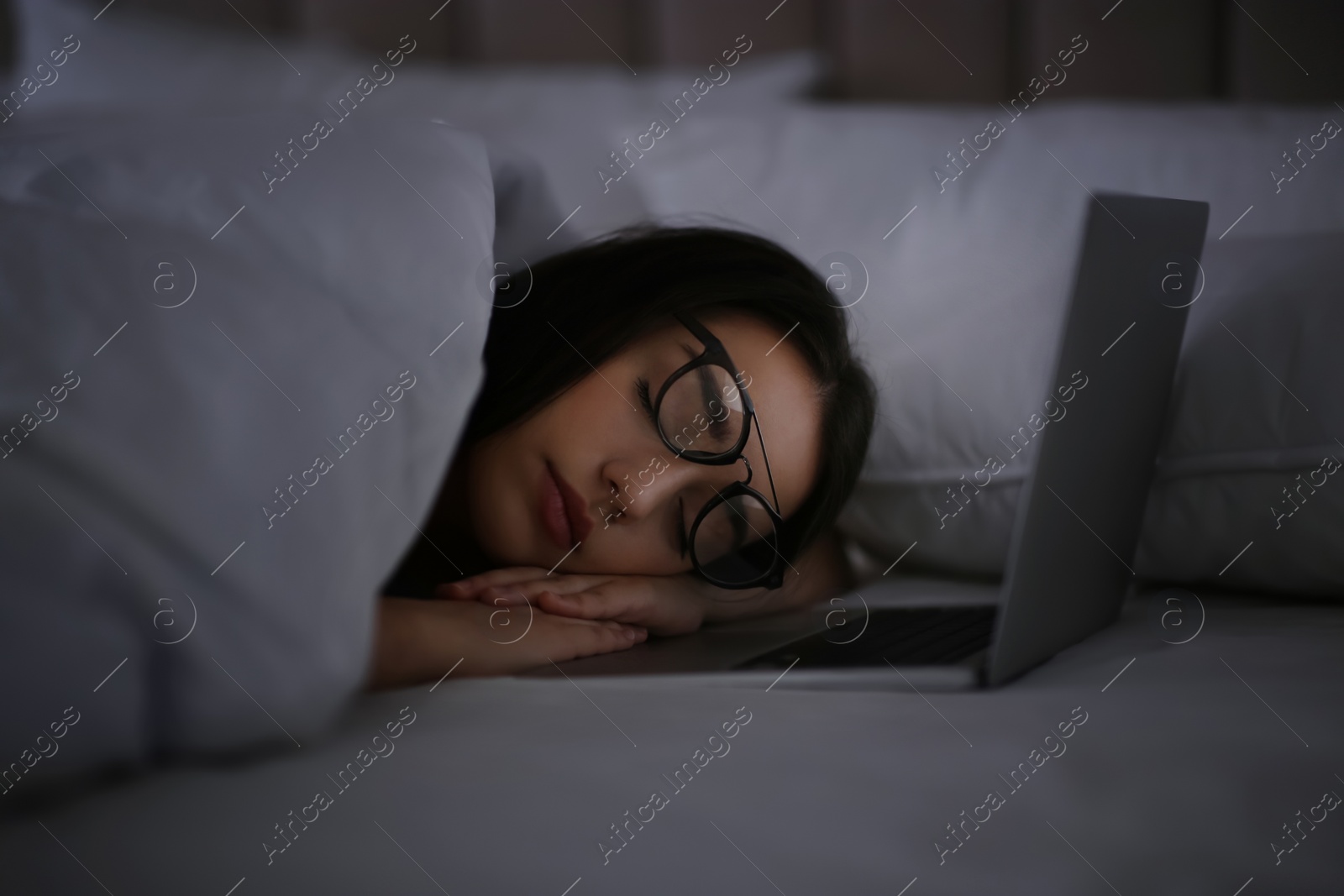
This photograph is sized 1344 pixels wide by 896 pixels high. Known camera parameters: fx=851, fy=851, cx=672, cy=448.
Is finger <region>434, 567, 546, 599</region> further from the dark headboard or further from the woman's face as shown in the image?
the dark headboard

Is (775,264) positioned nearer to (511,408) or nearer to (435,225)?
(511,408)

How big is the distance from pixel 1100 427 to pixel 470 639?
1.59 ft

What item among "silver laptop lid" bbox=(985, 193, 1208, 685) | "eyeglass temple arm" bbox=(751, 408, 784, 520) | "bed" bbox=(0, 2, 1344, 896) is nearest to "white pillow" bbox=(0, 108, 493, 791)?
"bed" bbox=(0, 2, 1344, 896)

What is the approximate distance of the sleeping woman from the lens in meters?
0.73

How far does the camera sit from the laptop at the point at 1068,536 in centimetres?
57

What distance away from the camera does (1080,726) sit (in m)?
0.47

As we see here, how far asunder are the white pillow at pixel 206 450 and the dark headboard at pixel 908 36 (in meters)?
0.91

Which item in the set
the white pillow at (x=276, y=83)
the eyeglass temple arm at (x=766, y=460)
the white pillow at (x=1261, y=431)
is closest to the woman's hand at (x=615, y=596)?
the eyeglass temple arm at (x=766, y=460)

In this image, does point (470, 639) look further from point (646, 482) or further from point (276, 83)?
point (276, 83)

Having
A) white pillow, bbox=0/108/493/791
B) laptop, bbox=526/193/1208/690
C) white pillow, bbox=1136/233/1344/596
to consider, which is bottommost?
white pillow, bbox=1136/233/1344/596

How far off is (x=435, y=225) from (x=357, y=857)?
39 centimetres

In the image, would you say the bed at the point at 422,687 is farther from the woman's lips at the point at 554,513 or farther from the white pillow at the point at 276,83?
the white pillow at the point at 276,83

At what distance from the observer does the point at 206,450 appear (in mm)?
410

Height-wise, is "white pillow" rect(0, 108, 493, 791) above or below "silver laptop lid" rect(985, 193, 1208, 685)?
above
